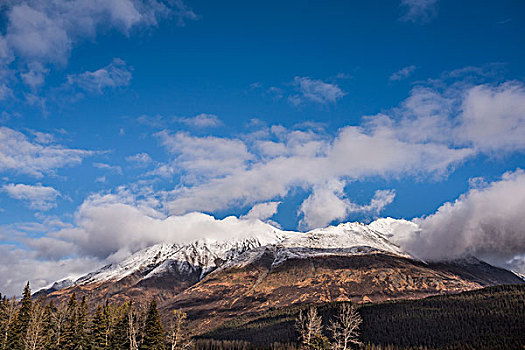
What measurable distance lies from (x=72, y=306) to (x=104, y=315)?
23.9m

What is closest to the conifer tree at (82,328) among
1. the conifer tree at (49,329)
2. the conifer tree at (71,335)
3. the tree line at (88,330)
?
the tree line at (88,330)

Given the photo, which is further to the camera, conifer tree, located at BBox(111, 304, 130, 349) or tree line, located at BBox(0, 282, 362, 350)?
conifer tree, located at BBox(111, 304, 130, 349)

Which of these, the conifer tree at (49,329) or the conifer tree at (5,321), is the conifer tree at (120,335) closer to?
the conifer tree at (49,329)

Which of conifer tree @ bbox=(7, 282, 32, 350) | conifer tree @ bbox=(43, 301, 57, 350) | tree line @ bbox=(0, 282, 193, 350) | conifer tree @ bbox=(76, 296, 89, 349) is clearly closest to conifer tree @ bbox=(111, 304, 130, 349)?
tree line @ bbox=(0, 282, 193, 350)

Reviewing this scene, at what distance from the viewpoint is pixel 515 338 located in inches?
7446

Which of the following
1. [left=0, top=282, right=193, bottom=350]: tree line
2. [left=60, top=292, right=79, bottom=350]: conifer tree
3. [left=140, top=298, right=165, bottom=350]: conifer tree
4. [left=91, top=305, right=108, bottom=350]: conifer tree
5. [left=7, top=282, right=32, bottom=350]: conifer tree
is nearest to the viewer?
[left=140, top=298, right=165, bottom=350]: conifer tree

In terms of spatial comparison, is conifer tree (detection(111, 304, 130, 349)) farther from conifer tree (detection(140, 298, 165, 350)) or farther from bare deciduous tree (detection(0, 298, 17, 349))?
bare deciduous tree (detection(0, 298, 17, 349))

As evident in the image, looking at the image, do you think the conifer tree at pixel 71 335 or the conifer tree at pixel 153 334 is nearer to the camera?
the conifer tree at pixel 153 334

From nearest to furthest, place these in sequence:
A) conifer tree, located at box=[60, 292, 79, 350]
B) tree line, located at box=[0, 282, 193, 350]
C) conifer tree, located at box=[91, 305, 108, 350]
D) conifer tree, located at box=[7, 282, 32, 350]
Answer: tree line, located at box=[0, 282, 193, 350], conifer tree, located at box=[7, 282, 32, 350], conifer tree, located at box=[91, 305, 108, 350], conifer tree, located at box=[60, 292, 79, 350]

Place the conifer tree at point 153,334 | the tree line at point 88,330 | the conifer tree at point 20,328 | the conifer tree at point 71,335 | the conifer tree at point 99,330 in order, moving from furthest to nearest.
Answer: the conifer tree at point 71,335
the conifer tree at point 99,330
the conifer tree at point 20,328
the tree line at point 88,330
the conifer tree at point 153,334

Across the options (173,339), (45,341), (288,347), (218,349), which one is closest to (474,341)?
(288,347)

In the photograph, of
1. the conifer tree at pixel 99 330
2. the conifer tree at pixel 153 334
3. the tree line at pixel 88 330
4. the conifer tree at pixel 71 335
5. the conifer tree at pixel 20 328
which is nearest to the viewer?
the conifer tree at pixel 153 334

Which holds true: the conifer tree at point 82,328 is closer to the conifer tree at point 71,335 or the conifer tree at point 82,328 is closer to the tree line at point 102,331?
the tree line at point 102,331

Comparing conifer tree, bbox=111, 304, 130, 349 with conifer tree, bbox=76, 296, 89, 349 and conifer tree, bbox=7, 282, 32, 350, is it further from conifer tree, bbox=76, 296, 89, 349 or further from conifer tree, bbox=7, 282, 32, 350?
conifer tree, bbox=7, 282, 32, 350
